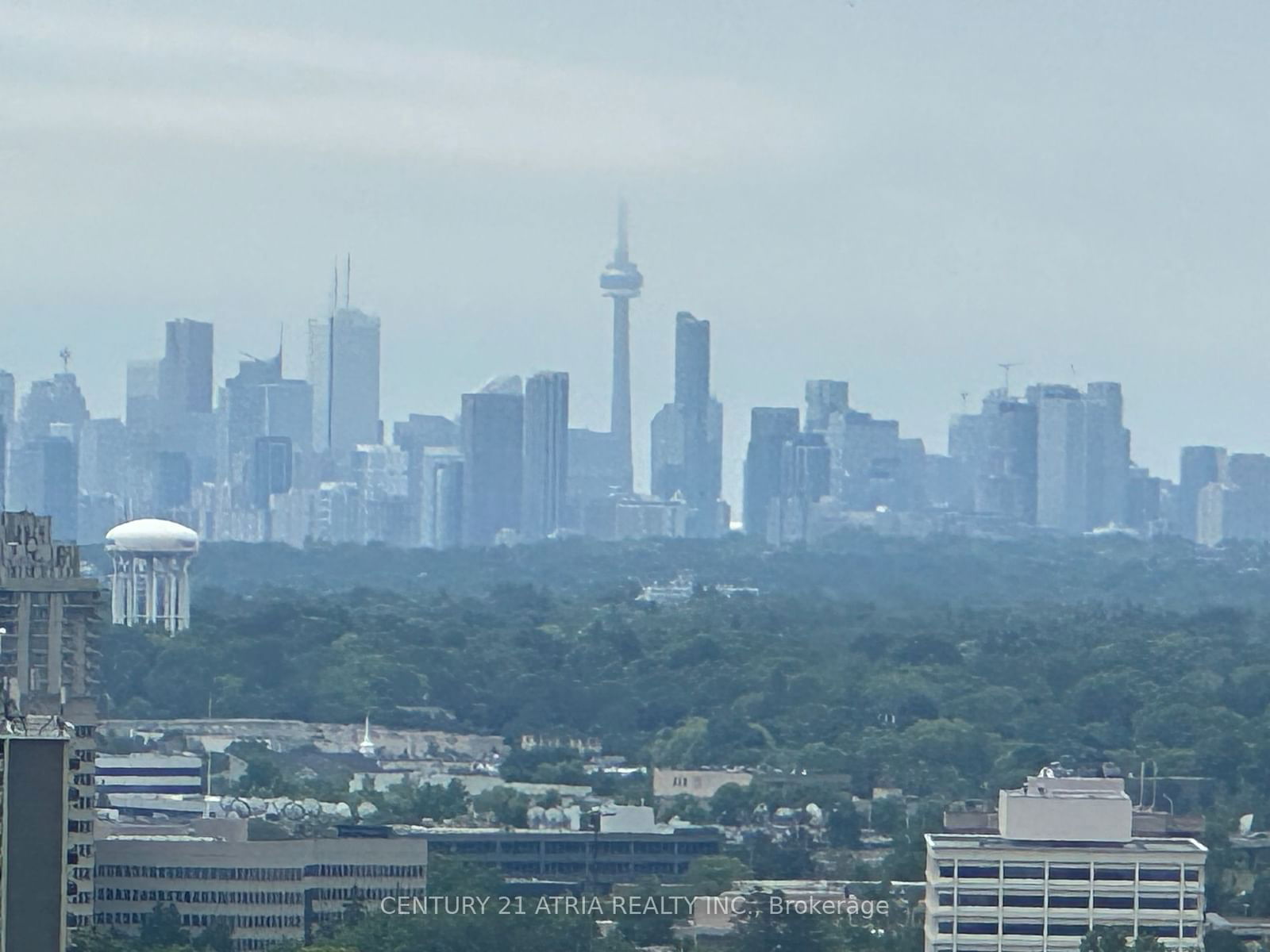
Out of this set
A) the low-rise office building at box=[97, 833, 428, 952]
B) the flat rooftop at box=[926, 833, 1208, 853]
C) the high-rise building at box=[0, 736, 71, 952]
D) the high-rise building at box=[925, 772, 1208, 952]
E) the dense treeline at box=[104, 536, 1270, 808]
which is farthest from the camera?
the dense treeline at box=[104, 536, 1270, 808]

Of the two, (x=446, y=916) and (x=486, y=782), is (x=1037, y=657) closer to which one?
(x=486, y=782)

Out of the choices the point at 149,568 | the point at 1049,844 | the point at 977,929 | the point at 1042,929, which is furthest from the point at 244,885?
the point at 149,568

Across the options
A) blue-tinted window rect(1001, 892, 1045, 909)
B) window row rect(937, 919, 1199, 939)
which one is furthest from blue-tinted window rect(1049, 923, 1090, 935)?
blue-tinted window rect(1001, 892, 1045, 909)

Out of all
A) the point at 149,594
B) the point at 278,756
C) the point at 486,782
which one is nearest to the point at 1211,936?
the point at 486,782

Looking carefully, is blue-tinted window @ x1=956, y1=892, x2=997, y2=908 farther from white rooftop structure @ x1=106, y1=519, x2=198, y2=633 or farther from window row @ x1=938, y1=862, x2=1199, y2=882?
white rooftop structure @ x1=106, y1=519, x2=198, y2=633

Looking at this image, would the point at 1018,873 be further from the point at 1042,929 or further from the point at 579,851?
the point at 579,851
